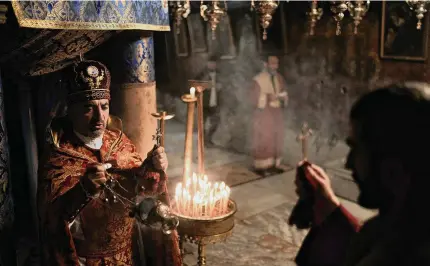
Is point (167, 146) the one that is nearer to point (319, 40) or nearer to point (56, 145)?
point (319, 40)

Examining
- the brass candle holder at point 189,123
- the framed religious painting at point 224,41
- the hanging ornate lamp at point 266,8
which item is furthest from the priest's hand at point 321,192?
the framed religious painting at point 224,41

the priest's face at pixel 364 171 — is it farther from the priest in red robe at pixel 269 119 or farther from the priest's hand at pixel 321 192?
the priest in red robe at pixel 269 119

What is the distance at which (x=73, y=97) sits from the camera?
226 cm

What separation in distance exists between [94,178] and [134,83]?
129 centimetres

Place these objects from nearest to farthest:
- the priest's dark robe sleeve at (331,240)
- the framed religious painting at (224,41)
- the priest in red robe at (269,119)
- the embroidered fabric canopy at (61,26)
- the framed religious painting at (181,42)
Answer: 1. the priest's dark robe sleeve at (331,240)
2. the embroidered fabric canopy at (61,26)
3. the priest in red robe at (269,119)
4. the framed religious painting at (224,41)
5. the framed religious painting at (181,42)

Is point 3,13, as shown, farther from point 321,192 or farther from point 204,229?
point 204,229

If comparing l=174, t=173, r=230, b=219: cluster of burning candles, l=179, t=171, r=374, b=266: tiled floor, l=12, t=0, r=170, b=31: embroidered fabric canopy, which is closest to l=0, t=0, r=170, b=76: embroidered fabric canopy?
l=12, t=0, r=170, b=31: embroidered fabric canopy

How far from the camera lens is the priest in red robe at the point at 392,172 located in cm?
120

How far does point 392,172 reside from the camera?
1.23 m

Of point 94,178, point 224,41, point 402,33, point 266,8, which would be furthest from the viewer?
point 224,41

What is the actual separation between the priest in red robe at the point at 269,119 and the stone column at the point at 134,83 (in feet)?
14.1

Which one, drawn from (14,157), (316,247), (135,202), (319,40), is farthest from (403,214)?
(319,40)

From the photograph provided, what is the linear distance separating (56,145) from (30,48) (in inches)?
23.0

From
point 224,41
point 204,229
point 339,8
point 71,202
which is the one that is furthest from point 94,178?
point 224,41
